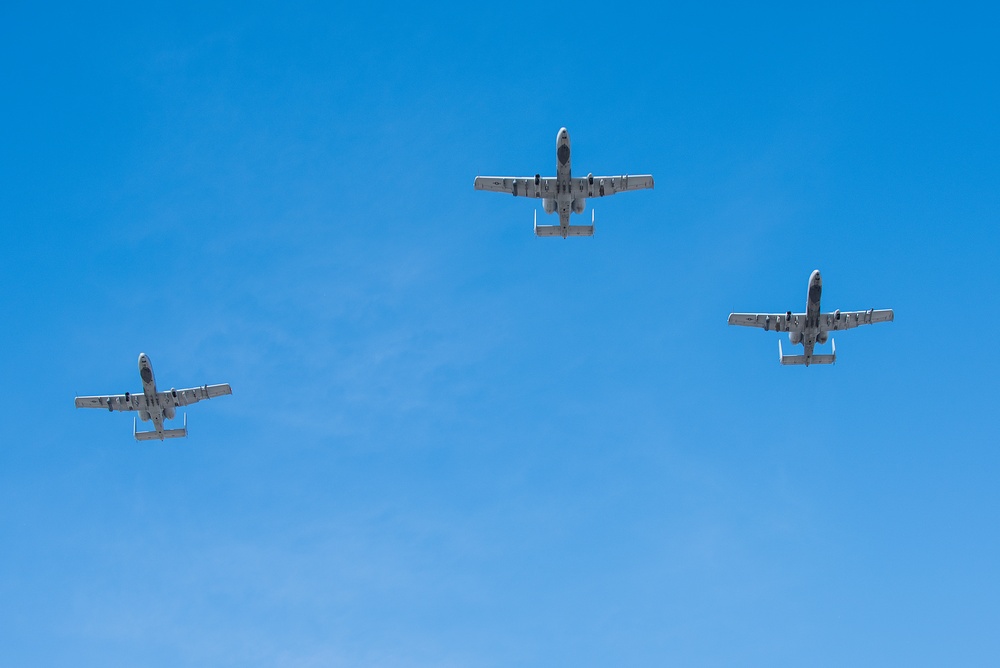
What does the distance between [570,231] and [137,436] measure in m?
46.1

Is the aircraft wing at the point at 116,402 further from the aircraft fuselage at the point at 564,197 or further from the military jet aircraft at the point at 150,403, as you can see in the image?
the aircraft fuselage at the point at 564,197

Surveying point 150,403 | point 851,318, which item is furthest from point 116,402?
point 851,318

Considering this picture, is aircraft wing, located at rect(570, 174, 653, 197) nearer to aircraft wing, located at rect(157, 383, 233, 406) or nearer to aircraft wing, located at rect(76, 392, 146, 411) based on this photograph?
aircraft wing, located at rect(157, 383, 233, 406)

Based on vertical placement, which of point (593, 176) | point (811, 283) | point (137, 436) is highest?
point (593, 176)

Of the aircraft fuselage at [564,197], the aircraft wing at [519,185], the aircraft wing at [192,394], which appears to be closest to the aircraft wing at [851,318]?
the aircraft fuselage at [564,197]

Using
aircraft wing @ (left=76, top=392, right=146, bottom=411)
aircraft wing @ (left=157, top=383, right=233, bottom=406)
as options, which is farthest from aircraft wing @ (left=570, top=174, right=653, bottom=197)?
aircraft wing @ (left=76, top=392, right=146, bottom=411)

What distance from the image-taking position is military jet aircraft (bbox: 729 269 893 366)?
→ 122 metres

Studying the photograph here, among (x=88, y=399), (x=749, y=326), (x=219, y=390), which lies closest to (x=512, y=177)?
(x=749, y=326)

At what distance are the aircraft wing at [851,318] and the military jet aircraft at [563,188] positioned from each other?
21240 mm

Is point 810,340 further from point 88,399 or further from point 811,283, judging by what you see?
point 88,399

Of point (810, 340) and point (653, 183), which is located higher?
point (653, 183)

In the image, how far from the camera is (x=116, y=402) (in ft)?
415

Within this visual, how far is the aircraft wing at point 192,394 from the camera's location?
124662mm

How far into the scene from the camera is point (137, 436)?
125 meters
